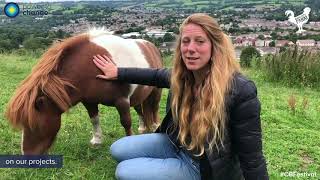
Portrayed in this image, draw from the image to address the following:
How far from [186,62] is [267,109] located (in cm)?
410

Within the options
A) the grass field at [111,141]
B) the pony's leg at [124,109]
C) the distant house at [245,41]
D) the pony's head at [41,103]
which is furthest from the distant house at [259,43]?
the pony's head at [41,103]

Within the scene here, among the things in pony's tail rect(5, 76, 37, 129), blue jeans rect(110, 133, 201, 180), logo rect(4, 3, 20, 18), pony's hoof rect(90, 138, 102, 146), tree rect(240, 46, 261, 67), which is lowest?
tree rect(240, 46, 261, 67)

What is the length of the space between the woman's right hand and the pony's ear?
533 mm

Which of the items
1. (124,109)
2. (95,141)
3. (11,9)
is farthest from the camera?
(11,9)

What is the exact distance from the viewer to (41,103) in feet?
11.8

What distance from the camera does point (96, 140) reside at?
15.9 feet

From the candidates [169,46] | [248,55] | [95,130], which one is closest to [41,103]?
[95,130]

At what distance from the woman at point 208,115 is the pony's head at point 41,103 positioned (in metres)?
0.87

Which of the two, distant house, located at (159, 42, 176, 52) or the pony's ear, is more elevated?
distant house, located at (159, 42, 176, 52)

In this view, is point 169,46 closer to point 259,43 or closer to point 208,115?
point 208,115

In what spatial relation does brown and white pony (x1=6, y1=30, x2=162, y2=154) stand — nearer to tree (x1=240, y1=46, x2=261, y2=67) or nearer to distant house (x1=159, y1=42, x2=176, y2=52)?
distant house (x1=159, y1=42, x2=176, y2=52)

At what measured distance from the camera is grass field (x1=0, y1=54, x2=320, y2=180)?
13.1ft

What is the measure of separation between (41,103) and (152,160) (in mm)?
1103

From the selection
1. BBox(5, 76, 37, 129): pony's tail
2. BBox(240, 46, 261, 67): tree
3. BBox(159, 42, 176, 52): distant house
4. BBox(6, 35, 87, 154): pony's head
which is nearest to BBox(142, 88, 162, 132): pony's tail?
BBox(159, 42, 176, 52): distant house
